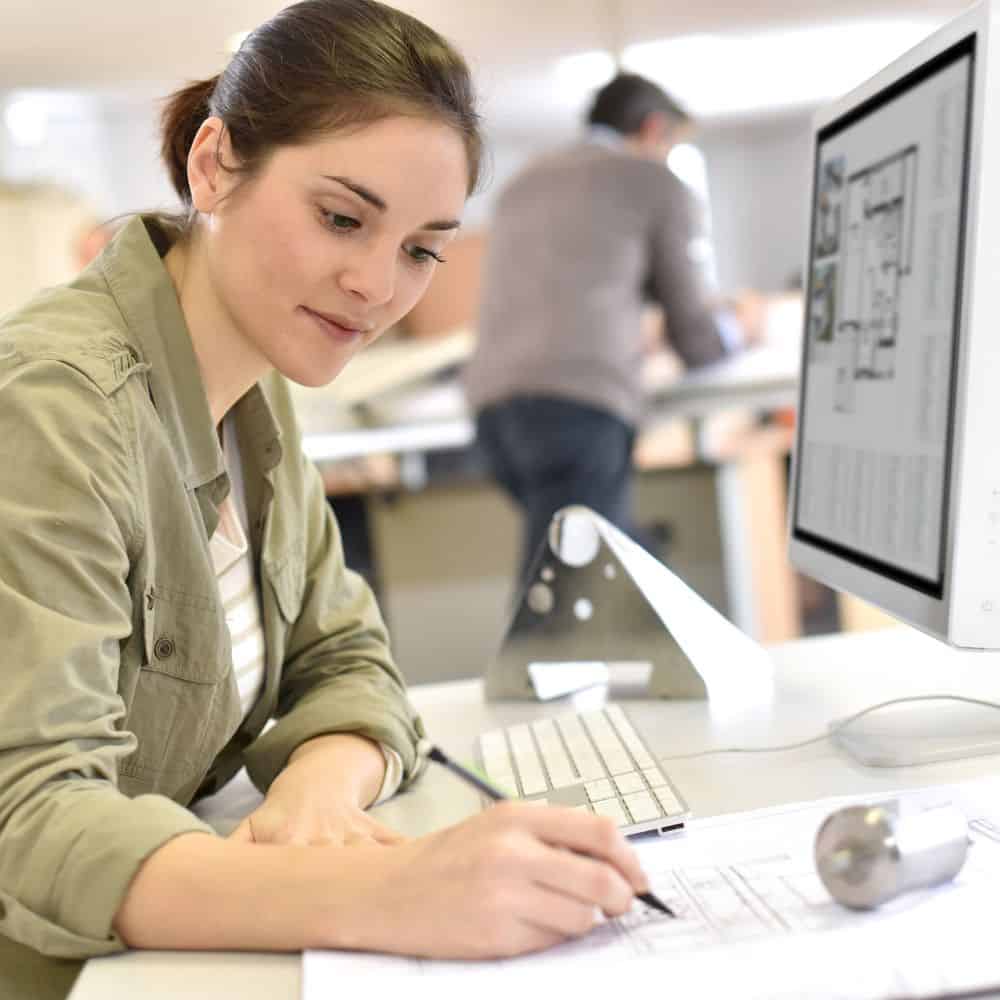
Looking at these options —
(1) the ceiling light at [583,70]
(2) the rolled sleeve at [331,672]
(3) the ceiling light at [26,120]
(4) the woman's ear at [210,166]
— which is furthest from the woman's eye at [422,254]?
(3) the ceiling light at [26,120]

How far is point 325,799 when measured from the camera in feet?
2.57

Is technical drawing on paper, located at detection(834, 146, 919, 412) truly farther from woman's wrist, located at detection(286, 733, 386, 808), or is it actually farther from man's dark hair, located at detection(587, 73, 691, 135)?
man's dark hair, located at detection(587, 73, 691, 135)

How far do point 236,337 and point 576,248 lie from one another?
1644 mm

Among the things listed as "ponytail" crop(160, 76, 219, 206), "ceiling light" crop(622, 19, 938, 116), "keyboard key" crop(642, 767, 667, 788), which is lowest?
"keyboard key" crop(642, 767, 667, 788)

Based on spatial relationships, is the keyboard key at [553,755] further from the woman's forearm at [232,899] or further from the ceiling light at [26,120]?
the ceiling light at [26,120]

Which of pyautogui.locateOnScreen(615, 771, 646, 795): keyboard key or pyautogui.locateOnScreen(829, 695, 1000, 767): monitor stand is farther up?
pyautogui.locateOnScreen(829, 695, 1000, 767): monitor stand

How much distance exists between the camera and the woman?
1.93 feet

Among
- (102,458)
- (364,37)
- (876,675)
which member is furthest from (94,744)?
(876,675)

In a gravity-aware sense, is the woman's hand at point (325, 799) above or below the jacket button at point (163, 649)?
below

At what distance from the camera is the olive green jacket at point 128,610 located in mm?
609

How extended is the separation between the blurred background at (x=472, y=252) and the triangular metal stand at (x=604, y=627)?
32 cm

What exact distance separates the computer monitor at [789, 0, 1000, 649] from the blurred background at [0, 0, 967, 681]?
270 mm

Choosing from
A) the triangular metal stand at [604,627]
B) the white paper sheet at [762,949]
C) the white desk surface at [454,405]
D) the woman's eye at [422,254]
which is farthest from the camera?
the white desk surface at [454,405]

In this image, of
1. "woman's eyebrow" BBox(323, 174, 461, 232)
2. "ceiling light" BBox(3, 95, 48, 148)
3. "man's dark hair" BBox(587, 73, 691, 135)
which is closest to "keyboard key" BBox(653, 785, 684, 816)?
"woman's eyebrow" BBox(323, 174, 461, 232)
